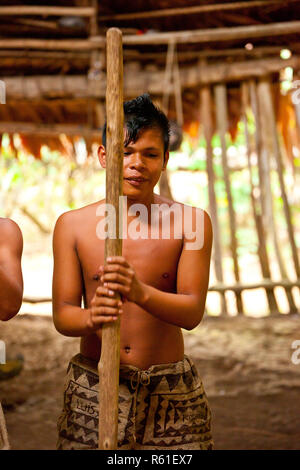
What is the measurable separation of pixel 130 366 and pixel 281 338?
3.62 metres

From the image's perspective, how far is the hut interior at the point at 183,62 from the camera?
15.9 ft

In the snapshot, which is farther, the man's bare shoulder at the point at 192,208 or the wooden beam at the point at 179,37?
the wooden beam at the point at 179,37

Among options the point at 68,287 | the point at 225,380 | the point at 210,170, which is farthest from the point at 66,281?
the point at 210,170

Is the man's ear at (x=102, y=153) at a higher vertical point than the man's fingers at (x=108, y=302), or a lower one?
higher

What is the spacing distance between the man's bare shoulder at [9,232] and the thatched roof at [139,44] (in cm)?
366

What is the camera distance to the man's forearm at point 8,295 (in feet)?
4.84

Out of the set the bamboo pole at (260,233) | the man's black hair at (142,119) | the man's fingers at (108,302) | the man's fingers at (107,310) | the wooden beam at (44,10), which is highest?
the wooden beam at (44,10)

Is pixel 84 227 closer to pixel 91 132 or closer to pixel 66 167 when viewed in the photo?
pixel 91 132

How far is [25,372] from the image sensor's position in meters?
4.43

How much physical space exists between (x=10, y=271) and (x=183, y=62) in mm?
4205
